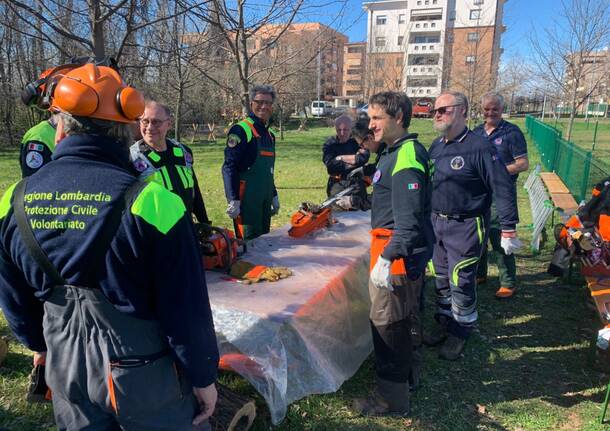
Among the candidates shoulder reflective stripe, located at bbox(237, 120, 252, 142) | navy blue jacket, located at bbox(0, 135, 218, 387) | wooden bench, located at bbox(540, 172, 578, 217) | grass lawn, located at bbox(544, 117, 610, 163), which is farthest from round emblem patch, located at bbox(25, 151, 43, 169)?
grass lawn, located at bbox(544, 117, 610, 163)

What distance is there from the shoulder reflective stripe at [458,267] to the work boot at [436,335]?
52cm

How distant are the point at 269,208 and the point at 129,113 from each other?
10.4 feet

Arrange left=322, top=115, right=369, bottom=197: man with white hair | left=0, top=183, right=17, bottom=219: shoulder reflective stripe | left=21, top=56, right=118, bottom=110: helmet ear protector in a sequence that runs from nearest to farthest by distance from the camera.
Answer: left=0, top=183, right=17, bottom=219: shoulder reflective stripe → left=21, top=56, right=118, bottom=110: helmet ear protector → left=322, top=115, right=369, bottom=197: man with white hair

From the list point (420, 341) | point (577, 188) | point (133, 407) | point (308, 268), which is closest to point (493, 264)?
point (420, 341)

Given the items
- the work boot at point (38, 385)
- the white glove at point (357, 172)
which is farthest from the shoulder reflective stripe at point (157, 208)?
the white glove at point (357, 172)

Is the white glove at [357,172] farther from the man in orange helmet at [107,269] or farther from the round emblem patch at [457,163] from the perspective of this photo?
the man in orange helmet at [107,269]

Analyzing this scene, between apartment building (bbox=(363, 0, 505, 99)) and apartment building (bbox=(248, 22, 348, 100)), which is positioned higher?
apartment building (bbox=(363, 0, 505, 99))

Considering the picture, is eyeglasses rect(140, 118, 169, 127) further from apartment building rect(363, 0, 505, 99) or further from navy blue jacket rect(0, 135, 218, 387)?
apartment building rect(363, 0, 505, 99)

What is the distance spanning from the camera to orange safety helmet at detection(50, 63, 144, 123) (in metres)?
1.30

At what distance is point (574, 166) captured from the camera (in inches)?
337

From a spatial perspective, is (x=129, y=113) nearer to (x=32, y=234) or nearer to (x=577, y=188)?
(x=32, y=234)

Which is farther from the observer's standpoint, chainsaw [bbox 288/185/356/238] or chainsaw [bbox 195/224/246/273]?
chainsaw [bbox 288/185/356/238]

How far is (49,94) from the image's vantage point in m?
1.52

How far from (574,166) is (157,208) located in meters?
9.28
